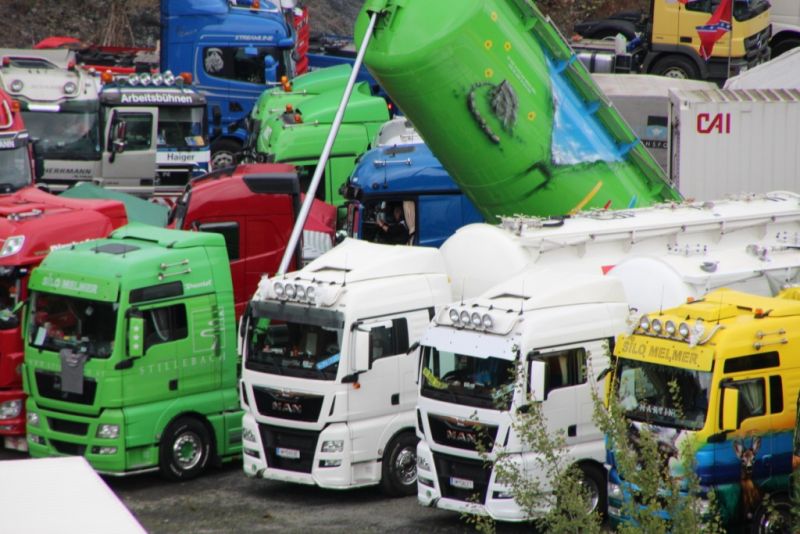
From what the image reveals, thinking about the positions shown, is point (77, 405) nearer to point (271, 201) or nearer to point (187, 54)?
point (271, 201)

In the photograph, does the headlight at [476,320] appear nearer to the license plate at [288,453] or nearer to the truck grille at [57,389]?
the license plate at [288,453]

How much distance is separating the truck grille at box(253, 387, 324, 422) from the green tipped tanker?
4453 millimetres

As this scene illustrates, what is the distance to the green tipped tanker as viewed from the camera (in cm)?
1731

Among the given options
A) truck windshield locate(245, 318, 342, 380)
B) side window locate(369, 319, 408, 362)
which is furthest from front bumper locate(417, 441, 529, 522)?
truck windshield locate(245, 318, 342, 380)

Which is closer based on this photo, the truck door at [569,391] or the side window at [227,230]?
the truck door at [569,391]

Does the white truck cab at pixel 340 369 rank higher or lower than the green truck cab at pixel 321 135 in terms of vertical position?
lower

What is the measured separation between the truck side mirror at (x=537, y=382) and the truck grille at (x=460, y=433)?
0.51 meters

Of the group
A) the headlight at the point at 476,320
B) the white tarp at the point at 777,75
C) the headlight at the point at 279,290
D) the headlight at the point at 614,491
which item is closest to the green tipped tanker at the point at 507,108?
the headlight at the point at 279,290

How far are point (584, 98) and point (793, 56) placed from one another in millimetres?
6270

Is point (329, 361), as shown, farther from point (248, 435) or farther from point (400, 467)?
point (400, 467)

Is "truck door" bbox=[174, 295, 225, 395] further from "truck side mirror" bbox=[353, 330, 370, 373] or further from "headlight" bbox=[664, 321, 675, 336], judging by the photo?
"headlight" bbox=[664, 321, 675, 336]

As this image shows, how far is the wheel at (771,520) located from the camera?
12492 mm

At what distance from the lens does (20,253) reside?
676 inches

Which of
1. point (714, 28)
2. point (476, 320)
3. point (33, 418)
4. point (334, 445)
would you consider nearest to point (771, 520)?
point (476, 320)
